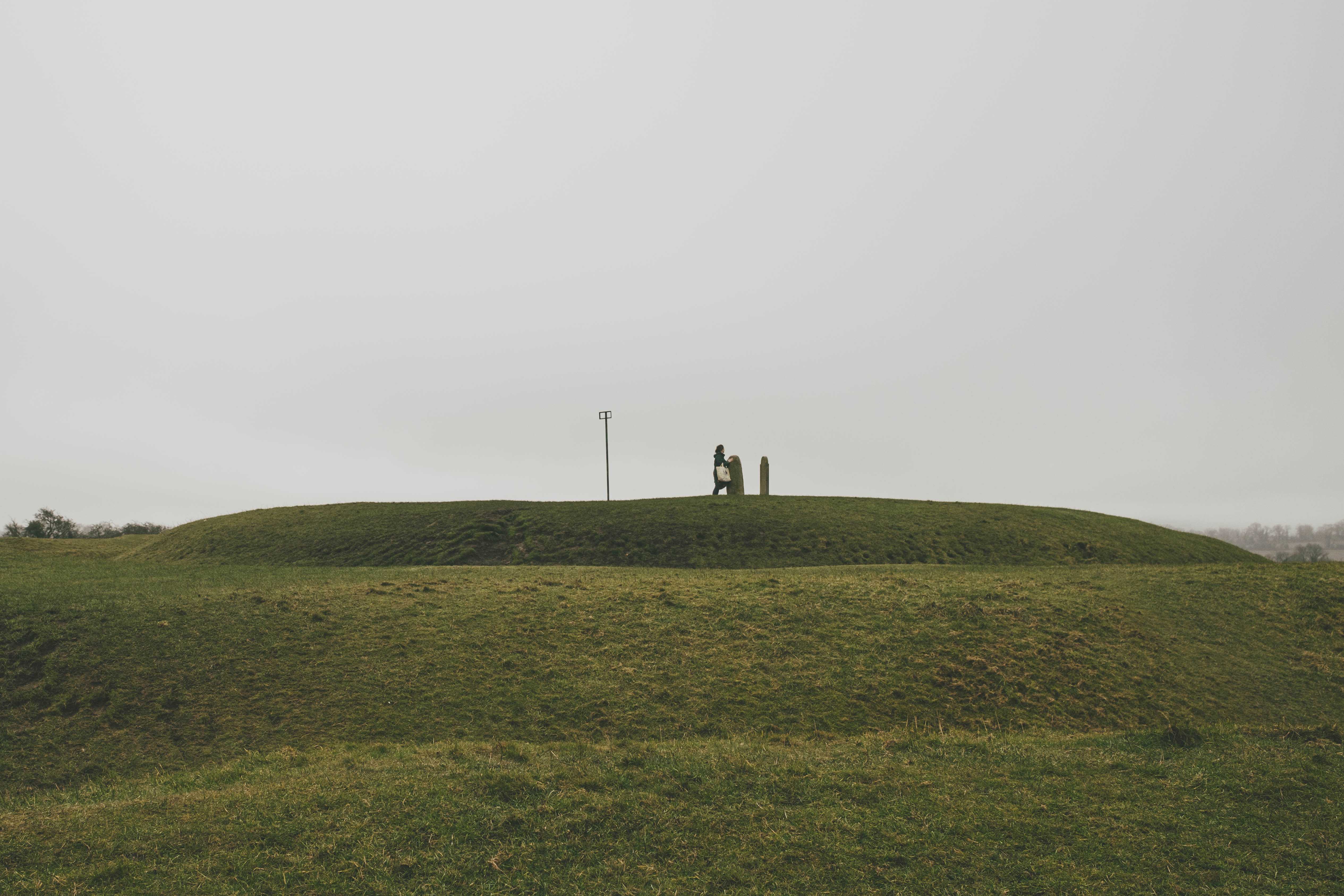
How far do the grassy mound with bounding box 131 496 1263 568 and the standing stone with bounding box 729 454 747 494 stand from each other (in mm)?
1832

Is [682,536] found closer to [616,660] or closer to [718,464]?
[718,464]

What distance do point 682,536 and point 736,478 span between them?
25.1 ft

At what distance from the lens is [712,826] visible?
7.36 metres

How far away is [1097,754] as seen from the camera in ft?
30.7

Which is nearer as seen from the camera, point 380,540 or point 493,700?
point 493,700

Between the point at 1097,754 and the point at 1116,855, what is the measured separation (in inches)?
108

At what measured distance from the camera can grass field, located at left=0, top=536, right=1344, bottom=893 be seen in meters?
6.78

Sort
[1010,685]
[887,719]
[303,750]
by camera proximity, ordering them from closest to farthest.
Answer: [303,750] → [887,719] → [1010,685]

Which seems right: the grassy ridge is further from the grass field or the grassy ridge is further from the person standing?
the person standing

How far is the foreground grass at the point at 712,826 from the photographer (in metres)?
6.50

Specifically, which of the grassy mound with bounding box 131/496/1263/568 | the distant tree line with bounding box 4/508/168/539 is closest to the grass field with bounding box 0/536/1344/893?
the grassy mound with bounding box 131/496/1263/568

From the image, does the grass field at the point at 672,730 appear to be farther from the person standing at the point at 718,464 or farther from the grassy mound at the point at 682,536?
the person standing at the point at 718,464

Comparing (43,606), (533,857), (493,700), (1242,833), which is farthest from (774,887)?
(43,606)

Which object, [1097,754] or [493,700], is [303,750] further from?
[1097,754]
